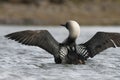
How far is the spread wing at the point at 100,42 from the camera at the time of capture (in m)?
12.9

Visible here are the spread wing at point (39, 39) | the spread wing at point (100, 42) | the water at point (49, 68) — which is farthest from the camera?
the spread wing at point (100, 42)

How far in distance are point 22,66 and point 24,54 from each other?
2.85 meters

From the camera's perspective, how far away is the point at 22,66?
12.6 metres

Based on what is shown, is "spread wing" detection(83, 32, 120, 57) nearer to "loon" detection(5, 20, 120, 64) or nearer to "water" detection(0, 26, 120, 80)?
"loon" detection(5, 20, 120, 64)

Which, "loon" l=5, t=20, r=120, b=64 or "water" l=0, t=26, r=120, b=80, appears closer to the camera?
"water" l=0, t=26, r=120, b=80

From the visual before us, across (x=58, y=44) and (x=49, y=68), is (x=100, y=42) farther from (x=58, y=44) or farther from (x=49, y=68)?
(x=49, y=68)

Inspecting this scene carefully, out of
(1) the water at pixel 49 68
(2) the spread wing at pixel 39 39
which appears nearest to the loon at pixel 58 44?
(2) the spread wing at pixel 39 39

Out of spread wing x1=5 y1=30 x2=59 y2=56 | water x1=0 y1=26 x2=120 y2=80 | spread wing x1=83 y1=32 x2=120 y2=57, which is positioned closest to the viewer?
water x1=0 y1=26 x2=120 y2=80

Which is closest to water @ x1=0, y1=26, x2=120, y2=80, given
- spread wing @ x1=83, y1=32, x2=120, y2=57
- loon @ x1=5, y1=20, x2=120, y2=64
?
loon @ x1=5, y1=20, x2=120, y2=64

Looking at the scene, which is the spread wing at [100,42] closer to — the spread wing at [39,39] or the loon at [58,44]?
the loon at [58,44]

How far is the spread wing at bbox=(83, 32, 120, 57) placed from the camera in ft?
42.4

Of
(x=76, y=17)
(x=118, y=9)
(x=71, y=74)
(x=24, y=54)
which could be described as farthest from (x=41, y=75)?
(x=118, y=9)

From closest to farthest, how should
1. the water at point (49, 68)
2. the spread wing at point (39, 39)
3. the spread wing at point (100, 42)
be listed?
the water at point (49, 68) → the spread wing at point (39, 39) → the spread wing at point (100, 42)

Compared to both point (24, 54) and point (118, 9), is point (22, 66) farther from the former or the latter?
point (118, 9)
